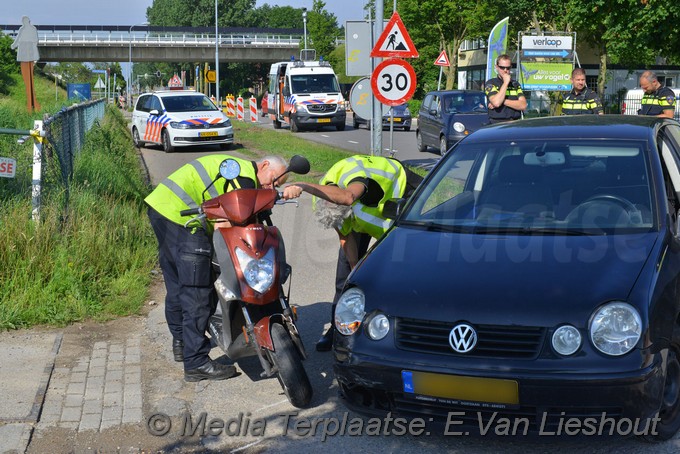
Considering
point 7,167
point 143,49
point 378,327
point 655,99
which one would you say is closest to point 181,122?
point 655,99

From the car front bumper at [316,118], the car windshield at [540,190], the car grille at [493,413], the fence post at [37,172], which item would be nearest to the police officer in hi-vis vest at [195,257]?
the car windshield at [540,190]

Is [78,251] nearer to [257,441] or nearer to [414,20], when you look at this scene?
[257,441]

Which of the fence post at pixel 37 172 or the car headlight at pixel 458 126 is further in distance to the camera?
the car headlight at pixel 458 126

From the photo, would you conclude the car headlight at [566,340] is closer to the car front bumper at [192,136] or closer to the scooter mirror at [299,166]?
the scooter mirror at [299,166]

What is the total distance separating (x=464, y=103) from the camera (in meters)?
22.9

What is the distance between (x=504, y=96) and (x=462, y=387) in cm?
935

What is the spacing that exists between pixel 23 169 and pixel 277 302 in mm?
5243

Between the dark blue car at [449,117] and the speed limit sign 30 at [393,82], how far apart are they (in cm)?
800

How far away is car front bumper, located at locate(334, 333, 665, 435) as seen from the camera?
403 cm

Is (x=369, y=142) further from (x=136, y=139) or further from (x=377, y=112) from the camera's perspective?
(x=377, y=112)

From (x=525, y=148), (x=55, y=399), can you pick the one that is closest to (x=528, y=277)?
(x=525, y=148)

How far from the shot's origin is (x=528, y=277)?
176 inches

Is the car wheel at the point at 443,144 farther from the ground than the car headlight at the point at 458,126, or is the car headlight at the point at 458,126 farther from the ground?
the car headlight at the point at 458,126

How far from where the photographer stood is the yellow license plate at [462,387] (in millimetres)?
4102
